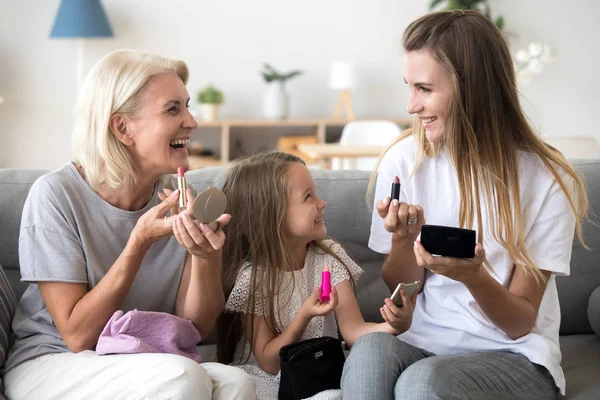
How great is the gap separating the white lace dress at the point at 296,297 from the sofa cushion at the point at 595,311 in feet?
2.18

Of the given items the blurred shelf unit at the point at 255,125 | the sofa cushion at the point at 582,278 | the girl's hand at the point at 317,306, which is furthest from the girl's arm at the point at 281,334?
the blurred shelf unit at the point at 255,125

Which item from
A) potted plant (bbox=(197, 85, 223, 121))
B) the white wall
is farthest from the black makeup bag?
the white wall

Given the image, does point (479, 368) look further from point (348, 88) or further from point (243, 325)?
point (348, 88)

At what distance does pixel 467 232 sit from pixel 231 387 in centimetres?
57

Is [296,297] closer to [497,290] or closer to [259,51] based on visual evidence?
[497,290]

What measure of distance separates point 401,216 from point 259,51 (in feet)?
15.4

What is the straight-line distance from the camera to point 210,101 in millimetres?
5887

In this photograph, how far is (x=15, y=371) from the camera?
1.72 m

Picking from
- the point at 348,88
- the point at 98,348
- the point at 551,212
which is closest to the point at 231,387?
the point at 98,348

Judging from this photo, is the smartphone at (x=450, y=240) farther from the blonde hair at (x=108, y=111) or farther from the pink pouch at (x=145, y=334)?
the blonde hair at (x=108, y=111)

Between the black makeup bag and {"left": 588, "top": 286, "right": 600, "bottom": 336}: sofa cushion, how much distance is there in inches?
32.8

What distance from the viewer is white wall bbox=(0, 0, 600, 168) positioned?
584 centimetres

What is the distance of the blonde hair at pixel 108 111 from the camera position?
5.80ft

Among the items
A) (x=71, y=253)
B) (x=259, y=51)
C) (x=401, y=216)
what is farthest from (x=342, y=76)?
(x=71, y=253)
